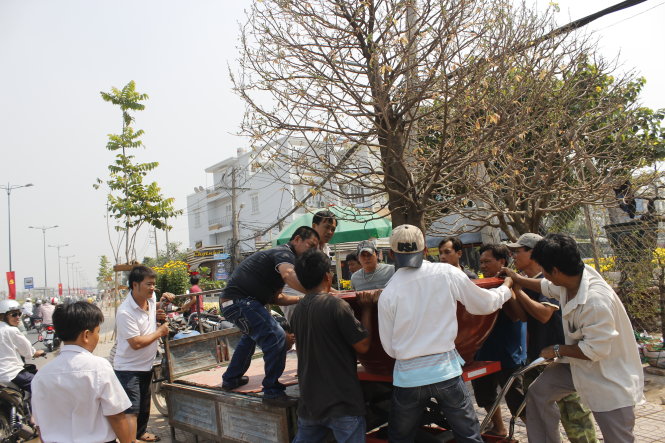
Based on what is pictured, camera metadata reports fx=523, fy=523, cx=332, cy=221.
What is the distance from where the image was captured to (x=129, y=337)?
4918 mm

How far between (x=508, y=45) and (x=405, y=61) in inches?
42.8

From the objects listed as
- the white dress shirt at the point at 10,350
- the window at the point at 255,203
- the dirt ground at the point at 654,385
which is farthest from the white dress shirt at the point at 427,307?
the window at the point at 255,203

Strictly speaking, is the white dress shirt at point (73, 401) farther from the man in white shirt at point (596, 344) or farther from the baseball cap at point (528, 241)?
the baseball cap at point (528, 241)

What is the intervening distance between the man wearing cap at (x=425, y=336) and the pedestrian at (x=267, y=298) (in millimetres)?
1115

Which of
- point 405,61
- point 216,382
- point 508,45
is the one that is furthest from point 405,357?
point 508,45

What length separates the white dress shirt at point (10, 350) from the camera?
251 inches

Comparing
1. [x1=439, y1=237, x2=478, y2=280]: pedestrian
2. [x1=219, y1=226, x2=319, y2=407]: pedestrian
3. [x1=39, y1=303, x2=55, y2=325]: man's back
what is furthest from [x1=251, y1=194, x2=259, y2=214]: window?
[x1=219, y1=226, x2=319, y2=407]: pedestrian

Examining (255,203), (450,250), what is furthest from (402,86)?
(255,203)

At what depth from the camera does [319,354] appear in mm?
3287

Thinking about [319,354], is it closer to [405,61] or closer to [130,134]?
[405,61]

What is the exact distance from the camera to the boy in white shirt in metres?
2.75

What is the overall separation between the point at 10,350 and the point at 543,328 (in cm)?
612

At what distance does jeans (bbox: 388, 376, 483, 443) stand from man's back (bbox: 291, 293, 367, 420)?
0.29 meters

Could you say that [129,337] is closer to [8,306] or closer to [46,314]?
[8,306]
